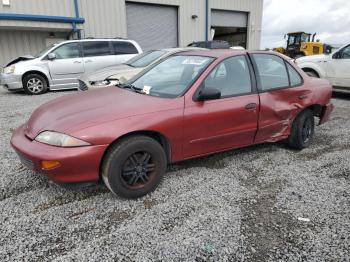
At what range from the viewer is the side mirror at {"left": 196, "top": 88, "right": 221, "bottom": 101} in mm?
3291

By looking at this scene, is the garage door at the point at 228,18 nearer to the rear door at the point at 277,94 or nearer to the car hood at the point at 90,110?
the rear door at the point at 277,94

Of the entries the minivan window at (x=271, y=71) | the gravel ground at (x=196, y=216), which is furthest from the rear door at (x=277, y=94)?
the gravel ground at (x=196, y=216)

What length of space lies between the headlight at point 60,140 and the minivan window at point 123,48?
806 centimetres

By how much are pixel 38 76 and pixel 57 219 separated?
7.96 meters

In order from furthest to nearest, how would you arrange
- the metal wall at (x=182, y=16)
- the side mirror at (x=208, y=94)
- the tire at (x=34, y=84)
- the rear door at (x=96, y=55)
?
the metal wall at (x=182, y=16) < the rear door at (x=96, y=55) < the tire at (x=34, y=84) < the side mirror at (x=208, y=94)

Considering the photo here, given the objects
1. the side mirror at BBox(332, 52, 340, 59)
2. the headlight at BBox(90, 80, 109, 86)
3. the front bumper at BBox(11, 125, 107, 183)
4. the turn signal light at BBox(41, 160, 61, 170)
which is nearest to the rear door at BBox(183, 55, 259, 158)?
the front bumper at BBox(11, 125, 107, 183)

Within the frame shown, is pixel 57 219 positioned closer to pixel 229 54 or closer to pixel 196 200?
pixel 196 200

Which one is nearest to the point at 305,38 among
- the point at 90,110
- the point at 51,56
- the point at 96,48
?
the point at 96,48

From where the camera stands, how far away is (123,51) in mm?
10445

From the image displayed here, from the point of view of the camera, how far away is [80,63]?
9.92 m

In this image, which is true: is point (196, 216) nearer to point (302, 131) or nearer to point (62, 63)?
point (302, 131)

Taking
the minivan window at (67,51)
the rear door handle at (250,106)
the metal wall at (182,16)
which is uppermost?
the metal wall at (182,16)

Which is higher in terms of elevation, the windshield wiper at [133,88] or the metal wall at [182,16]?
the metal wall at [182,16]

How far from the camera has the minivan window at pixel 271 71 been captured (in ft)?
13.0
